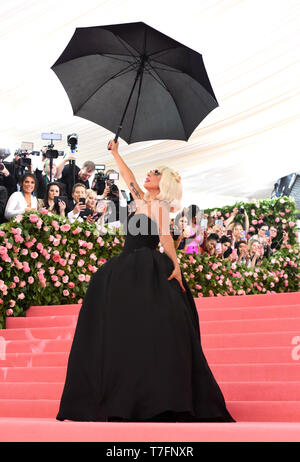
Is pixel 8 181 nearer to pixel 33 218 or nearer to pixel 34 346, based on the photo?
pixel 33 218

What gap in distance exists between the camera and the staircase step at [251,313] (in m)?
5.78

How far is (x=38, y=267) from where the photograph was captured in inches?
252

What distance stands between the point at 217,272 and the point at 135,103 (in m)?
4.57

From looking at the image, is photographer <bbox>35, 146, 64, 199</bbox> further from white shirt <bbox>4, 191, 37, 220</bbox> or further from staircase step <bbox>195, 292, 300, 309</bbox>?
staircase step <bbox>195, 292, 300, 309</bbox>

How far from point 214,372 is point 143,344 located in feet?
4.50

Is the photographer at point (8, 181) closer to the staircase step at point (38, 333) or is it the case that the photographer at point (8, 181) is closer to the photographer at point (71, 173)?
the photographer at point (71, 173)

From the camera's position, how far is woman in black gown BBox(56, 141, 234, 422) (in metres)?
3.25

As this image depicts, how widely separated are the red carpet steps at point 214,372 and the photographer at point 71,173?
2237 mm

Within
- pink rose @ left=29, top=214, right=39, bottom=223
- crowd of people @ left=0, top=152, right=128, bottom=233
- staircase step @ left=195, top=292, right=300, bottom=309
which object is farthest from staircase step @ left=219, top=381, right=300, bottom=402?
crowd of people @ left=0, top=152, right=128, bottom=233

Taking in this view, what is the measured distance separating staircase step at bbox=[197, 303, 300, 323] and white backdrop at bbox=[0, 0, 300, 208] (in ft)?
14.2

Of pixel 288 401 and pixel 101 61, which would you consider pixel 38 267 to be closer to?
pixel 101 61

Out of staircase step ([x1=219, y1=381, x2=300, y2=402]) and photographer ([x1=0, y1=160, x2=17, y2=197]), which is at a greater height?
photographer ([x1=0, y1=160, x2=17, y2=197])

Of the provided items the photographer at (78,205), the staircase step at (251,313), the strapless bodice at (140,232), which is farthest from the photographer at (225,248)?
the strapless bodice at (140,232)
